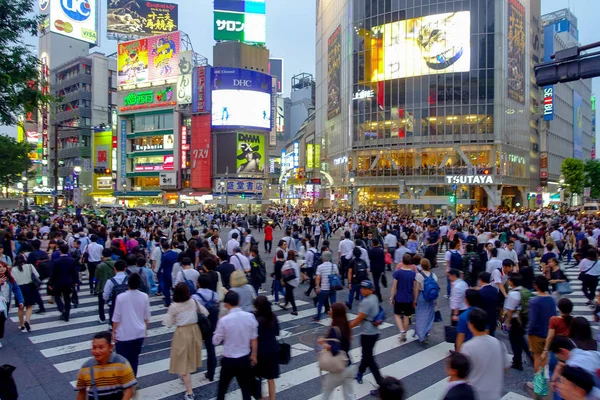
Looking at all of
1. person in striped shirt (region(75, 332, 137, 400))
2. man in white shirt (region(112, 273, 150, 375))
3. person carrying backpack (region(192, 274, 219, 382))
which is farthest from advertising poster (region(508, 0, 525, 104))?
person in striped shirt (region(75, 332, 137, 400))

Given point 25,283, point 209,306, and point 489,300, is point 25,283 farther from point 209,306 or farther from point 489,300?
point 489,300

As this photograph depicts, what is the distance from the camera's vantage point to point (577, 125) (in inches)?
3356

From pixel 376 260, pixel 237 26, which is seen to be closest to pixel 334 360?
pixel 376 260

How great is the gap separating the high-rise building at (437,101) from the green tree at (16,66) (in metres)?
39.2

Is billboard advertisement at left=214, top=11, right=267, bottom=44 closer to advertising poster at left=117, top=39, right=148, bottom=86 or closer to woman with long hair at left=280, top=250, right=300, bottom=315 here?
advertising poster at left=117, top=39, right=148, bottom=86

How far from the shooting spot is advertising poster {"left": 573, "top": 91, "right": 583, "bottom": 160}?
83.8m

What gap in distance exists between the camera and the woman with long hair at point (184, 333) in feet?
18.4

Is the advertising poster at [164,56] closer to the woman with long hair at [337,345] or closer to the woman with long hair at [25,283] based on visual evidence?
the woman with long hair at [25,283]

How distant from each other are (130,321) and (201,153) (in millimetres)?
58022

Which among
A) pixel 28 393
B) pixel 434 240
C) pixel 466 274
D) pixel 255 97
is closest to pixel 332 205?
pixel 255 97

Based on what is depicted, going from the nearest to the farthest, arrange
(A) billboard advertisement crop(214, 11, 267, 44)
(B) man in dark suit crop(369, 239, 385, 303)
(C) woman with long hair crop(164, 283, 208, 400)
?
(C) woman with long hair crop(164, 283, 208, 400), (B) man in dark suit crop(369, 239, 385, 303), (A) billboard advertisement crop(214, 11, 267, 44)

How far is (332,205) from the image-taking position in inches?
2613

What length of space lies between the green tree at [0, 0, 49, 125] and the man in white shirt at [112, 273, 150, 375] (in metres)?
9.42

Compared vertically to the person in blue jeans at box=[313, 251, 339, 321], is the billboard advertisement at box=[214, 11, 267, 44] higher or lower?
higher
